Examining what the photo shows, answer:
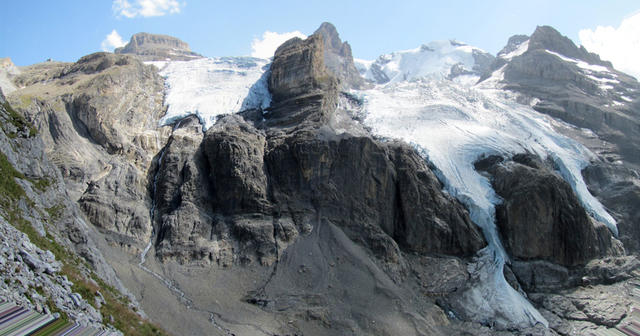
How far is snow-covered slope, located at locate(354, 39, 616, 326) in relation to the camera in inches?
1722

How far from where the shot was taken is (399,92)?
85.4 metres

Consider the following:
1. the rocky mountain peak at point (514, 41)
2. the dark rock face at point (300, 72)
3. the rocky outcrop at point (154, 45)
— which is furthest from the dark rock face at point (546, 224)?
the rocky outcrop at point (154, 45)

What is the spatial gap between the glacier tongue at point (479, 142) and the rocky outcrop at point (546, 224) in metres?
1.75

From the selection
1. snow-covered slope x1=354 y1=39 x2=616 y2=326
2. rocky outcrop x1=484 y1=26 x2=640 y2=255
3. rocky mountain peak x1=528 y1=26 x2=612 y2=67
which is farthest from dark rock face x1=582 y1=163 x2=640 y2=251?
rocky mountain peak x1=528 y1=26 x2=612 y2=67

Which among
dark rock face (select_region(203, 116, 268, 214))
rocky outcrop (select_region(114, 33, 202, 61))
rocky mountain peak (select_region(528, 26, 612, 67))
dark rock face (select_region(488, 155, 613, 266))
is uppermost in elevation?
rocky outcrop (select_region(114, 33, 202, 61))

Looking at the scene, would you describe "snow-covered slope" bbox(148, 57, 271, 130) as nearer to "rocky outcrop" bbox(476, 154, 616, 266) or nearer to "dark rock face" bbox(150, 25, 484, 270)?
"dark rock face" bbox(150, 25, 484, 270)

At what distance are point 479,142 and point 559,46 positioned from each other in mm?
64063

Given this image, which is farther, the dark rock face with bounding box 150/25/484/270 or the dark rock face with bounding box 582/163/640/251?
the dark rock face with bounding box 582/163/640/251

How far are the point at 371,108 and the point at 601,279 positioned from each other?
4021cm

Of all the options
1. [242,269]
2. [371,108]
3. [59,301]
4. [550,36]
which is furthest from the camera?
[550,36]

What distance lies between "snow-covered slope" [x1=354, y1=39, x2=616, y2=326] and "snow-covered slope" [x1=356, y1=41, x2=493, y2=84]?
2813 inches

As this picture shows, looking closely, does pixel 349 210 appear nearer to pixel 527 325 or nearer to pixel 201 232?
pixel 201 232

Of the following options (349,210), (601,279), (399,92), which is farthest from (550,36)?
(349,210)

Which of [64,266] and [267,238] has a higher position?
[64,266]
